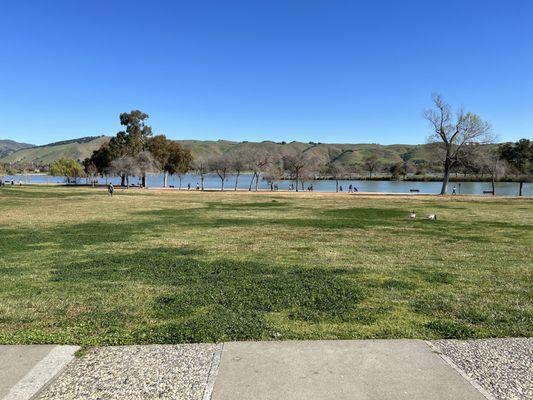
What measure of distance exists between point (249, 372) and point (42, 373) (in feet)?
5.89

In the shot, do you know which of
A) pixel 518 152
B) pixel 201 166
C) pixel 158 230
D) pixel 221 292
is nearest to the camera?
pixel 221 292

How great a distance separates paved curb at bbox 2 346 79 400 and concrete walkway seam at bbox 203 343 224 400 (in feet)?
4.40

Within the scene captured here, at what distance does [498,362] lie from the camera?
3.94 meters

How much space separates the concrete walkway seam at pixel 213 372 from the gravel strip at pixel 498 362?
2195 mm

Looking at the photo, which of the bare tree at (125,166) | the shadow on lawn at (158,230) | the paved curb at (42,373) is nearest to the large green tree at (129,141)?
the bare tree at (125,166)

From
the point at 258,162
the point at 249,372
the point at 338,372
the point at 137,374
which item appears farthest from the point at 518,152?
the point at 137,374

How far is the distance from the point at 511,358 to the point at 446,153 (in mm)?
51777

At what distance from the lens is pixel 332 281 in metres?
7.20

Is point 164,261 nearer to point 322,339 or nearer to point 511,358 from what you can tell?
point 322,339

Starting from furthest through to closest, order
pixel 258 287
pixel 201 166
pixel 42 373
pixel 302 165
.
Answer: pixel 201 166 < pixel 302 165 < pixel 258 287 < pixel 42 373

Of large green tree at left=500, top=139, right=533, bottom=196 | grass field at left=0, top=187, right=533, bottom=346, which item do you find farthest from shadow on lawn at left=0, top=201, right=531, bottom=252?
large green tree at left=500, top=139, right=533, bottom=196

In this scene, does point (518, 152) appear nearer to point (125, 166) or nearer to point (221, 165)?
point (221, 165)

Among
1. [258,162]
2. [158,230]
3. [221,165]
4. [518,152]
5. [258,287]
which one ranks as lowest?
[158,230]

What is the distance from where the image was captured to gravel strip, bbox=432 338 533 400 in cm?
345
